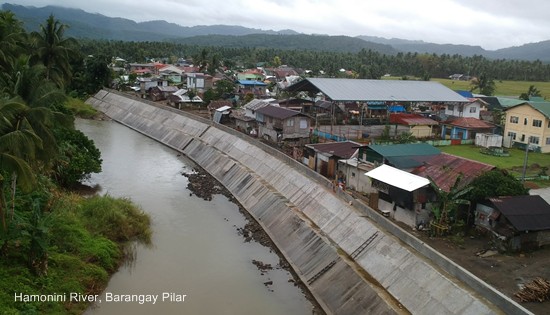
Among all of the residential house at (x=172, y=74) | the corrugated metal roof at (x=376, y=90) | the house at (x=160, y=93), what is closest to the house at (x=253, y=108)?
the corrugated metal roof at (x=376, y=90)

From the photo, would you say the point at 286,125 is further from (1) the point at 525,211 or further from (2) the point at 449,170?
(1) the point at 525,211

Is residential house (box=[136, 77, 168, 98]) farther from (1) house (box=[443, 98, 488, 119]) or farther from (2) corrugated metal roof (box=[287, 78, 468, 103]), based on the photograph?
(1) house (box=[443, 98, 488, 119])

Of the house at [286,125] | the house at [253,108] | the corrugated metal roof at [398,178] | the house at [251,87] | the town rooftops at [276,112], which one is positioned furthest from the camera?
the house at [251,87]

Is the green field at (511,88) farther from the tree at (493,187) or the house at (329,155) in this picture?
the tree at (493,187)

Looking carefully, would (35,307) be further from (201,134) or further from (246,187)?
(201,134)

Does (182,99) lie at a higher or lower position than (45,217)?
higher

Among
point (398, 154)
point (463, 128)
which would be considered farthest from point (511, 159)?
point (398, 154)
